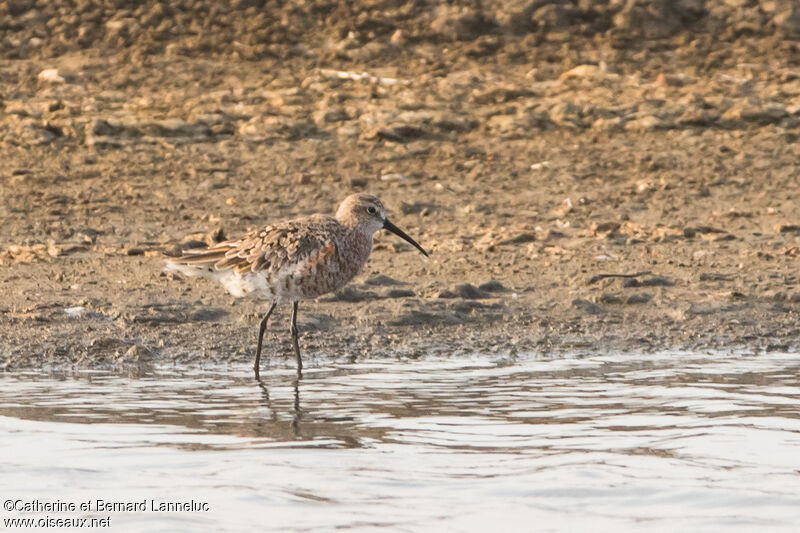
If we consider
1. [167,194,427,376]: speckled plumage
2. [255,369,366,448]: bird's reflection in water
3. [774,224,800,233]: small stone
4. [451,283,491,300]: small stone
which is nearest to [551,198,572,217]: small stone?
[774,224,800,233]: small stone

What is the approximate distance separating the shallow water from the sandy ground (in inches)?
39.7

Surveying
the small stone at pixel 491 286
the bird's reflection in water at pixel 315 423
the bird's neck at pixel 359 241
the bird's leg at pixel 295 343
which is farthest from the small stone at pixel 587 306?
the bird's reflection in water at pixel 315 423

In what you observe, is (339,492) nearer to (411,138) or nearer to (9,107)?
(411,138)

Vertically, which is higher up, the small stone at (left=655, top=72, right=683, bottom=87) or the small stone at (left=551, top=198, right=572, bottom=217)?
the small stone at (left=655, top=72, right=683, bottom=87)

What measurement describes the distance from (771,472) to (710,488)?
0.43 metres

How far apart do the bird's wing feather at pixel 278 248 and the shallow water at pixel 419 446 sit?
28.5 inches

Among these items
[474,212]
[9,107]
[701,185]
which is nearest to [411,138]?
[474,212]

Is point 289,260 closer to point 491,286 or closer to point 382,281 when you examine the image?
point 382,281

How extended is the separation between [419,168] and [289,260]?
444cm

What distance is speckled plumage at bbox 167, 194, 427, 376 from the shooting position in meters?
9.33

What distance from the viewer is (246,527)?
6.15m

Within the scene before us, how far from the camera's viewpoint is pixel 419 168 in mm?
13555

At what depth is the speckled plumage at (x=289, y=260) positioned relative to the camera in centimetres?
933

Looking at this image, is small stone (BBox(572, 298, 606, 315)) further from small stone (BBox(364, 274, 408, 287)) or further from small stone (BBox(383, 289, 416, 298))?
small stone (BBox(364, 274, 408, 287))
